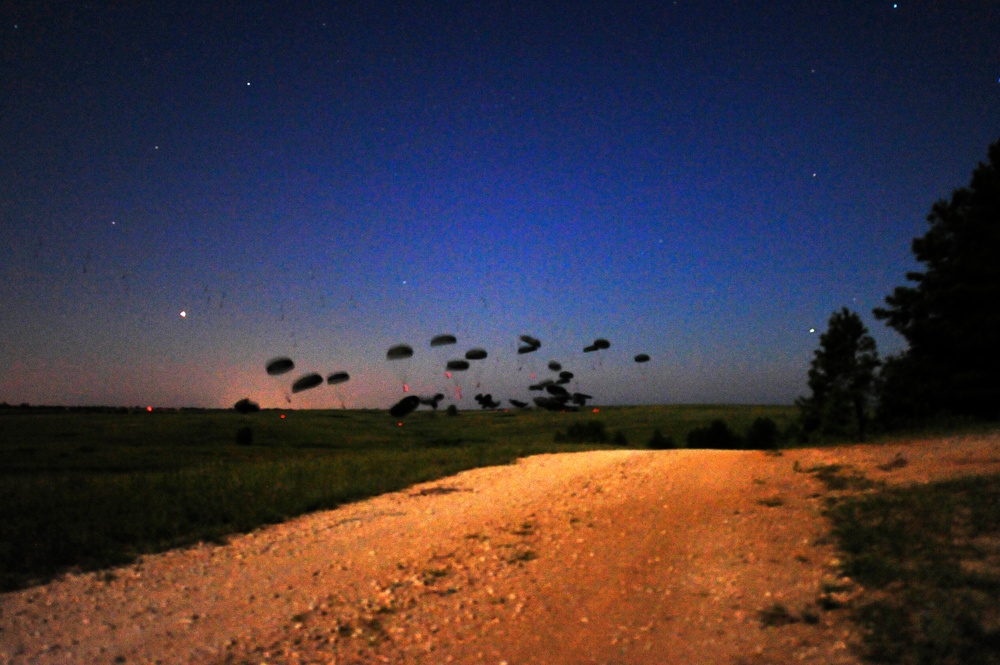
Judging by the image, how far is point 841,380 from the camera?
154 feet

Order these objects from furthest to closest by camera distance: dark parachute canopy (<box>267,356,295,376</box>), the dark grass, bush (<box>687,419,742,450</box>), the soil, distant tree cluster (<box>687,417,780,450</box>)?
bush (<box>687,419,742,450</box>), distant tree cluster (<box>687,417,780,450</box>), dark parachute canopy (<box>267,356,295,376</box>), the soil, the dark grass

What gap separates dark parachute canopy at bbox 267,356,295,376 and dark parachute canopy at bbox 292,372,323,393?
757mm

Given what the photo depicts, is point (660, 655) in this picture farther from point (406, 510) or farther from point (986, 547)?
point (406, 510)

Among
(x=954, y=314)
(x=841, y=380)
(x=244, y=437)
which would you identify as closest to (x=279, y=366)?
(x=244, y=437)

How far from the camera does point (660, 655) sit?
5996 mm

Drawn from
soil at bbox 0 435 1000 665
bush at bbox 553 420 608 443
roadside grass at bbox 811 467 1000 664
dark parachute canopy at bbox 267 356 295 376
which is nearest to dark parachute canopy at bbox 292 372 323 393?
dark parachute canopy at bbox 267 356 295 376

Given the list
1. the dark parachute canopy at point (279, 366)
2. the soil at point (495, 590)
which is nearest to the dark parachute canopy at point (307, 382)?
the dark parachute canopy at point (279, 366)

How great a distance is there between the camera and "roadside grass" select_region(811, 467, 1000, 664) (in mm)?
5266

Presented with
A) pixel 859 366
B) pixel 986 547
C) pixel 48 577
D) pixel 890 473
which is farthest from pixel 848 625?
pixel 859 366

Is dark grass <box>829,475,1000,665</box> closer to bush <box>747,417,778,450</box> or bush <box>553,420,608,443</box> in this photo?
bush <box>553,420,608,443</box>

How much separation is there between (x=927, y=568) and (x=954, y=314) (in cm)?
3031

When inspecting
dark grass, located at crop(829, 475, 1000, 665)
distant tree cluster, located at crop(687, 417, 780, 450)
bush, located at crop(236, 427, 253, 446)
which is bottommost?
distant tree cluster, located at crop(687, 417, 780, 450)

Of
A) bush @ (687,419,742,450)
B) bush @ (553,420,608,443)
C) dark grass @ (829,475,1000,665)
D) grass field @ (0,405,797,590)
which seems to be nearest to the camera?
dark grass @ (829,475,1000,665)

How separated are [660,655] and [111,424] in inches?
1862
